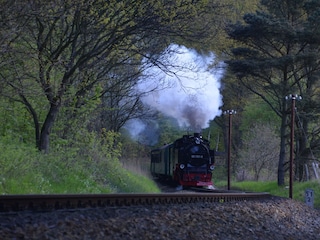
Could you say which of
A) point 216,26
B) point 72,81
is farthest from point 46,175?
point 216,26

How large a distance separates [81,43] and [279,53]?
18777 millimetres

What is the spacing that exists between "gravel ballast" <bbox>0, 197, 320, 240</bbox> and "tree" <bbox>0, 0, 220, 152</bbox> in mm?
Result: 7105

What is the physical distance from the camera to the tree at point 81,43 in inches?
774

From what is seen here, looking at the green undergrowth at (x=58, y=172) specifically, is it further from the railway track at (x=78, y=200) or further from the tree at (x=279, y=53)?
the tree at (x=279, y=53)

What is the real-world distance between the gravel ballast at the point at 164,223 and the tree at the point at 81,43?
23.3ft

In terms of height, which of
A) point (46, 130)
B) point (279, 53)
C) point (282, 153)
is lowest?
point (282, 153)

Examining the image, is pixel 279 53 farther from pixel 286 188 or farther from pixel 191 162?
pixel 191 162

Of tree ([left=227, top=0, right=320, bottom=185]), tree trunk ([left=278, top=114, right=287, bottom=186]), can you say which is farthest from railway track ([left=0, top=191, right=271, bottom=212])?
tree trunk ([left=278, top=114, right=287, bottom=186])

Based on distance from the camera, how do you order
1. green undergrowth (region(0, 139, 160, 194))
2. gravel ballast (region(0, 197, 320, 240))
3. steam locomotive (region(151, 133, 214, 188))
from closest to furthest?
1. gravel ballast (region(0, 197, 320, 240))
2. green undergrowth (region(0, 139, 160, 194))
3. steam locomotive (region(151, 133, 214, 188))

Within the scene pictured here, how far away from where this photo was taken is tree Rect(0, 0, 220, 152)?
19656 millimetres

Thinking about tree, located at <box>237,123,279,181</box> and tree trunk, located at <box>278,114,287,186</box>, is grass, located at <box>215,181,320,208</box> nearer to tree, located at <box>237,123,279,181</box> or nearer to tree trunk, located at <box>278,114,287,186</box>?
tree trunk, located at <box>278,114,287,186</box>

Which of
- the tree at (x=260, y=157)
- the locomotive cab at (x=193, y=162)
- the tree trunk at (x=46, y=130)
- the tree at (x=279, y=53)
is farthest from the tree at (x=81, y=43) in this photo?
the tree at (x=260, y=157)

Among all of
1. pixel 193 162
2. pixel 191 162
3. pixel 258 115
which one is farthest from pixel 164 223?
pixel 258 115

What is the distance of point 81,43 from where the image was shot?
81.0 ft
